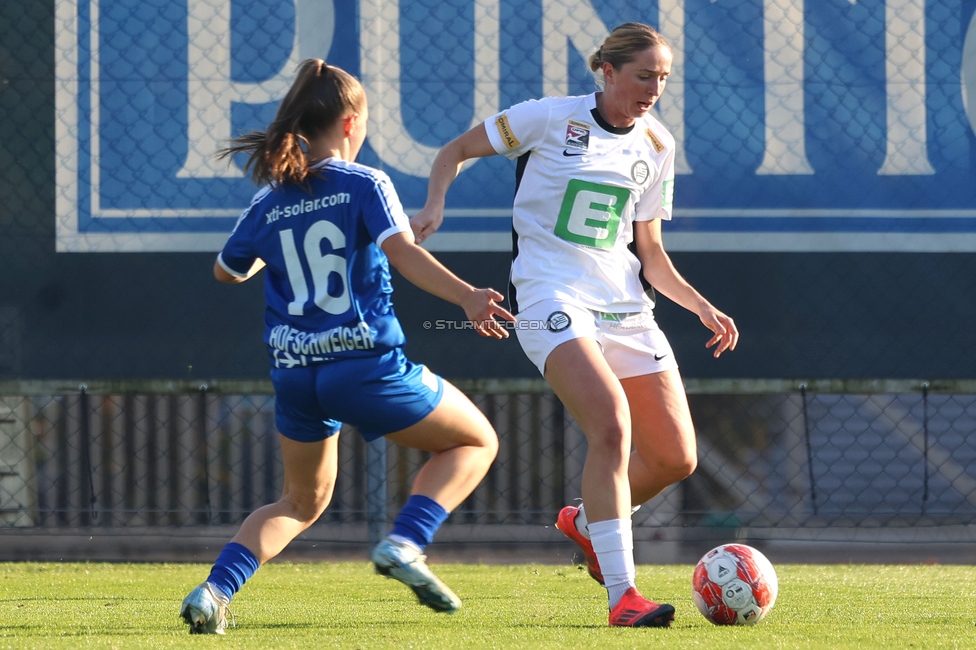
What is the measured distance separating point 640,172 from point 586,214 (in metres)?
0.23

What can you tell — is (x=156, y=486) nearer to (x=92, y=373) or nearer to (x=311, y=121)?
(x=92, y=373)

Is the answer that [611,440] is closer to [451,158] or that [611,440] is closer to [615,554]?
[615,554]

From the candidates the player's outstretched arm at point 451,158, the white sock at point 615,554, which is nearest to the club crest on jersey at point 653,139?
the player's outstretched arm at point 451,158

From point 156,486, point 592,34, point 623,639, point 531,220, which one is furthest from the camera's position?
point 156,486

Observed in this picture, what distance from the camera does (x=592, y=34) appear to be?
489 centimetres

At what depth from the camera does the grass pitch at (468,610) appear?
2.82 metres

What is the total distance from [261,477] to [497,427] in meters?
1.17

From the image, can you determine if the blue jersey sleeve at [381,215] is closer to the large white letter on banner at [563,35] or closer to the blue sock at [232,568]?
the blue sock at [232,568]

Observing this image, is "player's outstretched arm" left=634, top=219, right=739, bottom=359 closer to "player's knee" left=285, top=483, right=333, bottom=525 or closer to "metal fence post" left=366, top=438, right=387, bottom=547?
"player's knee" left=285, top=483, right=333, bottom=525

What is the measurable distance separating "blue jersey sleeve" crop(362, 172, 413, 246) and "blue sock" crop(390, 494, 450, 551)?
65 cm

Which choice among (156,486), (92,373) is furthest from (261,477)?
(92,373)

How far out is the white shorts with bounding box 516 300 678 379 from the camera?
10.6ft

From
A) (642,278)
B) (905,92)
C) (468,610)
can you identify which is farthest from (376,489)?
(905,92)

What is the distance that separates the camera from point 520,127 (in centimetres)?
350
